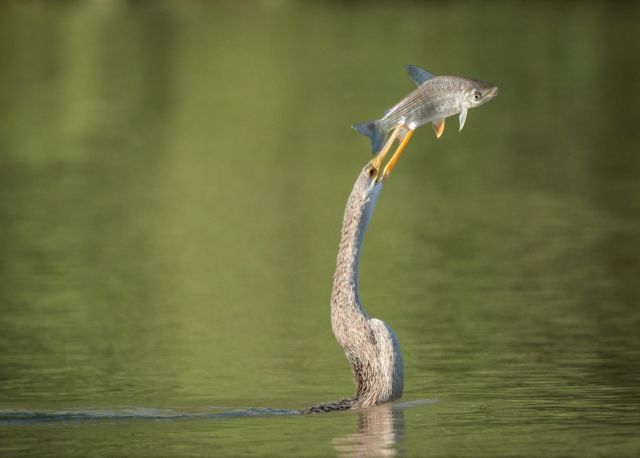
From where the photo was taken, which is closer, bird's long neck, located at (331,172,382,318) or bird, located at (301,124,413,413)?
bird, located at (301,124,413,413)

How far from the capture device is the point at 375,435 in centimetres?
1603

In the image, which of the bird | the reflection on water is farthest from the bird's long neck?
the reflection on water

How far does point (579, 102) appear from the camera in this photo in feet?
170

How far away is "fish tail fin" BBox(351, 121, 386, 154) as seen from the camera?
16.6 meters

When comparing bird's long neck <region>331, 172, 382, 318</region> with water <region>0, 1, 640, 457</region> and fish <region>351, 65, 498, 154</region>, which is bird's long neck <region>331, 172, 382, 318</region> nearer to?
fish <region>351, 65, 498, 154</region>

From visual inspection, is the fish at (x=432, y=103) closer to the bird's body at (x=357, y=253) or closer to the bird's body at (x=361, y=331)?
the bird's body at (x=357, y=253)

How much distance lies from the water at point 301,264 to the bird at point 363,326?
21 centimetres

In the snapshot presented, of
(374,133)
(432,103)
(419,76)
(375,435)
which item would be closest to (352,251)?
(374,133)

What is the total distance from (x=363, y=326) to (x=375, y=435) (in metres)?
1.27

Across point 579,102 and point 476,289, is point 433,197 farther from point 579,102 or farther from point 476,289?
point 579,102

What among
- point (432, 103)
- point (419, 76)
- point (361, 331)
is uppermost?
point (419, 76)

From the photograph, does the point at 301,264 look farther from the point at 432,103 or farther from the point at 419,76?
the point at 432,103

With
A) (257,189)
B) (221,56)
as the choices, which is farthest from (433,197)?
(221,56)

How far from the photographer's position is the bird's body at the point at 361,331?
1695 cm
